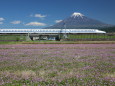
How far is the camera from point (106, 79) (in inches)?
316

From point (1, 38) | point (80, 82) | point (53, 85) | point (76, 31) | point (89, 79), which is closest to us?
point (53, 85)

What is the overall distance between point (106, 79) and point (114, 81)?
42 centimetres

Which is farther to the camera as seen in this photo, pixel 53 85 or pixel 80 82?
pixel 80 82

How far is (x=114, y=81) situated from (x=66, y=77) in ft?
7.03

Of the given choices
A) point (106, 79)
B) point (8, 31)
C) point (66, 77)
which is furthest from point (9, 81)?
point (8, 31)

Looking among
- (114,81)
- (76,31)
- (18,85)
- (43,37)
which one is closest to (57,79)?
(18,85)

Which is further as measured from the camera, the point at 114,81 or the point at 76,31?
the point at 76,31

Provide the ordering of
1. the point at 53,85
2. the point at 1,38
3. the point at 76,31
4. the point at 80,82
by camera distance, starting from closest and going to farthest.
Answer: the point at 53,85 < the point at 80,82 < the point at 1,38 < the point at 76,31

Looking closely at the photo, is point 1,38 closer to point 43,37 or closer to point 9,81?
point 43,37

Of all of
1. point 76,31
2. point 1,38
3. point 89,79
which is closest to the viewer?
point 89,79

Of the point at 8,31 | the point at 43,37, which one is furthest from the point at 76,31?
the point at 8,31

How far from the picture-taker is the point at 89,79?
8.07m

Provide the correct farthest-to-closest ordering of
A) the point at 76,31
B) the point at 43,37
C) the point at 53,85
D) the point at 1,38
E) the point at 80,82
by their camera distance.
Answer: the point at 76,31 → the point at 43,37 → the point at 1,38 → the point at 80,82 → the point at 53,85

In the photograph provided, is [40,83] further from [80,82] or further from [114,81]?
[114,81]
